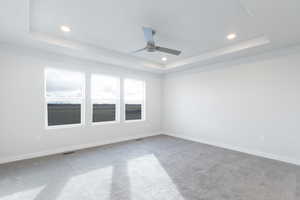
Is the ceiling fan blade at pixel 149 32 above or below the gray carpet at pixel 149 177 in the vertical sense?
above

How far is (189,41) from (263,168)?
3.11m

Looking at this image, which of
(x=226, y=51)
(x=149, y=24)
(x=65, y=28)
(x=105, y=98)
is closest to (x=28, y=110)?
(x=105, y=98)

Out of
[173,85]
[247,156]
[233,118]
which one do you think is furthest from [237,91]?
[173,85]

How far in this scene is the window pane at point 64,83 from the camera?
3.80 metres

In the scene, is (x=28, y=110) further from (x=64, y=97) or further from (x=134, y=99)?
(x=134, y=99)

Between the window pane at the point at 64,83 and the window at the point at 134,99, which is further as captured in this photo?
the window at the point at 134,99

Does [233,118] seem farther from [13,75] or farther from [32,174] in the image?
[13,75]

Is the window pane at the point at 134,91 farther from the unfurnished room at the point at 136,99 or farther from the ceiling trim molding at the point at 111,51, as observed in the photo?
the ceiling trim molding at the point at 111,51

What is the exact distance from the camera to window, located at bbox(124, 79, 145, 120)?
17.4ft

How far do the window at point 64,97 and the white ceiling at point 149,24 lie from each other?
718mm

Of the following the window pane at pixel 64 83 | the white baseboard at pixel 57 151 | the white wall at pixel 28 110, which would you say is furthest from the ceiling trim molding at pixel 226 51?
the white baseboard at pixel 57 151

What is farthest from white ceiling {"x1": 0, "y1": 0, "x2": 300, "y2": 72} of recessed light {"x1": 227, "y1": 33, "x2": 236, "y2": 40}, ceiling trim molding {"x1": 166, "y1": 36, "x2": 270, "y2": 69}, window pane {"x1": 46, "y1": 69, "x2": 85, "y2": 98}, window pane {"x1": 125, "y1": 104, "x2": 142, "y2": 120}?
window pane {"x1": 125, "y1": 104, "x2": 142, "y2": 120}

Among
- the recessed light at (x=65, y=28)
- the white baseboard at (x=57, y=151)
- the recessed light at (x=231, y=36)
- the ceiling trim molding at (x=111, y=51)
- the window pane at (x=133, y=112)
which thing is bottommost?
the white baseboard at (x=57, y=151)

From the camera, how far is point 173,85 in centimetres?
589
